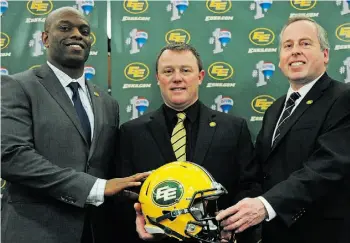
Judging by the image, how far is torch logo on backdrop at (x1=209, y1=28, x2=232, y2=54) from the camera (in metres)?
4.27

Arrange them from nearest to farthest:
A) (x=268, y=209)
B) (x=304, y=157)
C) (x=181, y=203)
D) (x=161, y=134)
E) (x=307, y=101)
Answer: (x=181, y=203) < (x=268, y=209) < (x=304, y=157) < (x=307, y=101) < (x=161, y=134)

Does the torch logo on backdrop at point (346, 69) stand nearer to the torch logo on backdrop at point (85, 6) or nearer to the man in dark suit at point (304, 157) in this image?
the man in dark suit at point (304, 157)

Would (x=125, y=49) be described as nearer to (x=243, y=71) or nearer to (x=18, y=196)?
(x=243, y=71)

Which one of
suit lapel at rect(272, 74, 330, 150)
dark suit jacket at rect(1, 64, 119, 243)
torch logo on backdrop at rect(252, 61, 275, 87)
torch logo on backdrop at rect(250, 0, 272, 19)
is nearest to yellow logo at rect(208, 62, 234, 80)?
torch logo on backdrop at rect(252, 61, 275, 87)

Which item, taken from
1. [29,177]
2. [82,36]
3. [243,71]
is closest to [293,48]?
[243,71]

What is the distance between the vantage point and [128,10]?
14.1 feet

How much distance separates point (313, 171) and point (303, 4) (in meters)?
2.07

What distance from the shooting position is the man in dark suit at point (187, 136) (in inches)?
130

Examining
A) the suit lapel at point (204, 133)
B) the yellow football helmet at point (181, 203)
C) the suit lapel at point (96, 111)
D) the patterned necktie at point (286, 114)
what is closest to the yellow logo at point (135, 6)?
the suit lapel at point (96, 111)

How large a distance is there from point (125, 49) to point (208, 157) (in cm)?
155

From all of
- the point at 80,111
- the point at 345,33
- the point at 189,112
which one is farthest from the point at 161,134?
the point at 345,33

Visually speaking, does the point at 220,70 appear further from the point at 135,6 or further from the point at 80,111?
the point at 80,111

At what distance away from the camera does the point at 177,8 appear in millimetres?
4281

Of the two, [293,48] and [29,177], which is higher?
[293,48]
